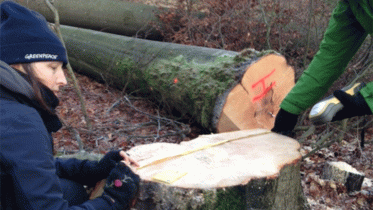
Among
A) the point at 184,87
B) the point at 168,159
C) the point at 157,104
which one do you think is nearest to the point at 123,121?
the point at 157,104

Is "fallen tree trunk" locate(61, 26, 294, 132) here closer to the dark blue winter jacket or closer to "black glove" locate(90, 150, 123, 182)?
"black glove" locate(90, 150, 123, 182)

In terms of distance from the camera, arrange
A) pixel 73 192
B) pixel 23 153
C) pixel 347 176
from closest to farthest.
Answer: pixel 23 153 < pixel 73 192 < pixel 347 176

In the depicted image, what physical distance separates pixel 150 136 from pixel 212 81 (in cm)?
92

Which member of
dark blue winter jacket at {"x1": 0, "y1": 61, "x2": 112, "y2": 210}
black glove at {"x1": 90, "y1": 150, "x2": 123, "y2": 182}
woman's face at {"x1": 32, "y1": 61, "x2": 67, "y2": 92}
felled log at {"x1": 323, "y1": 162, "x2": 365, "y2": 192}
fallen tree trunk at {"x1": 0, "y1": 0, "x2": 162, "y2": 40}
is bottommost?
felled log at {"x1": 323, "y1": 162, "x2": 365, "y2": 192}

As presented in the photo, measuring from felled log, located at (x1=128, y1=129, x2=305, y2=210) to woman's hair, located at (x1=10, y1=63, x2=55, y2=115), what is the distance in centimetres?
67

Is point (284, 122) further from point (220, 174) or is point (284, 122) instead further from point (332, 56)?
point (220, 174)

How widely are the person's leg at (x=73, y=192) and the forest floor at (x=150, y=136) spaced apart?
1.57 m

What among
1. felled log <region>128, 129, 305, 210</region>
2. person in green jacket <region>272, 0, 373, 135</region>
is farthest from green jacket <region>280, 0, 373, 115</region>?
felled log <region>128, 129, 305, 210</region>

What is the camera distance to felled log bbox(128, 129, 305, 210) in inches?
74.2

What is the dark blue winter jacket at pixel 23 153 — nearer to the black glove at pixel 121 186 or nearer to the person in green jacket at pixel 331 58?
the black glove at pixel 121 186

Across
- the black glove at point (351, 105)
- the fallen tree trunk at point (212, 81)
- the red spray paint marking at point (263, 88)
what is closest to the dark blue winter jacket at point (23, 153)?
the black glove at point (351, 105)

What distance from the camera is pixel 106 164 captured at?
1890 millimetres

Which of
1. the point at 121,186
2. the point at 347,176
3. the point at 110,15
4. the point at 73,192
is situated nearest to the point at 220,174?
the point at 121,186

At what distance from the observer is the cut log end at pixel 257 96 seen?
3.53 m
